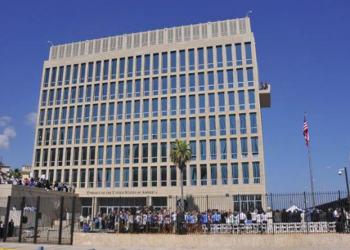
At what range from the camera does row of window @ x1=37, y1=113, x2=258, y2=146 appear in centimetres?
4856

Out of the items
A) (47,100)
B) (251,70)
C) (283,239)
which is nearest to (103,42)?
(47,100)

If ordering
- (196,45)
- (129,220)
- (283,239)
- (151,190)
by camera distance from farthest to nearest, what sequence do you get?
(196,45), (151,190), (129,220), (283,239)

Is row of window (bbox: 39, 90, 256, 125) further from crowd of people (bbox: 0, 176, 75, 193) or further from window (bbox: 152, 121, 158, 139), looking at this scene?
crowd of people (bbox: 0, 176, 75, 193)

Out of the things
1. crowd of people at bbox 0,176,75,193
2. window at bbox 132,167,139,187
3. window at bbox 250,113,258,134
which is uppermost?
window at bbox 250,113,258,134

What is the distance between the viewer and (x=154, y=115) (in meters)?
52.4

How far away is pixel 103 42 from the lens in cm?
5862

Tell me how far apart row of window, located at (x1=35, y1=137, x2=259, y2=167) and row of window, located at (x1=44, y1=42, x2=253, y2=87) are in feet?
37.7

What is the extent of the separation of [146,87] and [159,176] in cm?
1415

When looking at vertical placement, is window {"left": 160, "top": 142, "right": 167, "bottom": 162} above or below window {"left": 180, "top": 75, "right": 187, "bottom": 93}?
below

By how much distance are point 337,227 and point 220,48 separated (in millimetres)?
37172

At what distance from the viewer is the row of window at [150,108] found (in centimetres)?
4953

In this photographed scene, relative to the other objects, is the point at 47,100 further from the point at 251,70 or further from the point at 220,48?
the point at 251,70

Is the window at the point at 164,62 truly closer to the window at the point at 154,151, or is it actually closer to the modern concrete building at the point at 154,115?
the modern concrete building at the point at 154,115

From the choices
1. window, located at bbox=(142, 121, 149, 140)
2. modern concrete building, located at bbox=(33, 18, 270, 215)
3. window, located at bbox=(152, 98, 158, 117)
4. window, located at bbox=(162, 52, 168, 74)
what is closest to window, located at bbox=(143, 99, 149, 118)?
modern concrete building, located at bbox=(33, 18, 270, 215)
